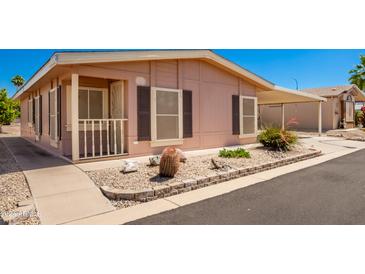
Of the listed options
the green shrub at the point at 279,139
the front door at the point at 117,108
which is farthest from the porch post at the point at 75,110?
the green shrub at the point at 279,139

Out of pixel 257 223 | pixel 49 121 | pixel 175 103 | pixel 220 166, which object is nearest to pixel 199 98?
pixel 175 103

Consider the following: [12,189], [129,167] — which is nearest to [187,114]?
[129,167]

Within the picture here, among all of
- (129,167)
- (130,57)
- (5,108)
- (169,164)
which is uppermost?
(130,57)

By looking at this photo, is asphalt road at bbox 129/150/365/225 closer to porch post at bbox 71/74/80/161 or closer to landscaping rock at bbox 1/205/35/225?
landscaping rock at bbox 1/205/35/225

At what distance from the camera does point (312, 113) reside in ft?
65.7

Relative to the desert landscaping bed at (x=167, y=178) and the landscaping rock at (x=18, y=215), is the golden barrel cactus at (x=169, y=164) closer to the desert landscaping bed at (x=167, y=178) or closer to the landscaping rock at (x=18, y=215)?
the desert landscaping bed at (x=167, y=178)

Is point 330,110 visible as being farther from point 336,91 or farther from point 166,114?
point 166,114

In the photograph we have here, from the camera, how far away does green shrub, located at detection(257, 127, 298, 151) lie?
8195 mm

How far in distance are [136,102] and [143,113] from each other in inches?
14.4

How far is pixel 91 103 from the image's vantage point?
25.2 feet

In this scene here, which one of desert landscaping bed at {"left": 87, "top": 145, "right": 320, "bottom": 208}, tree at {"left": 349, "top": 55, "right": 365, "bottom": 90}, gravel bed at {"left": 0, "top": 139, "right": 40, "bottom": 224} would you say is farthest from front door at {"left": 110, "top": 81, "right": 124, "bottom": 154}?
tree at {"left": 349, "top": 55, "right": 365, "bottom": 90}

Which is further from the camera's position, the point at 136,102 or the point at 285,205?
the point at 136,102

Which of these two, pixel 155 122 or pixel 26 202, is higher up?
pixel 155 122

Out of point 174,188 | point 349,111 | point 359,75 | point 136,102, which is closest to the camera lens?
point 174,188
